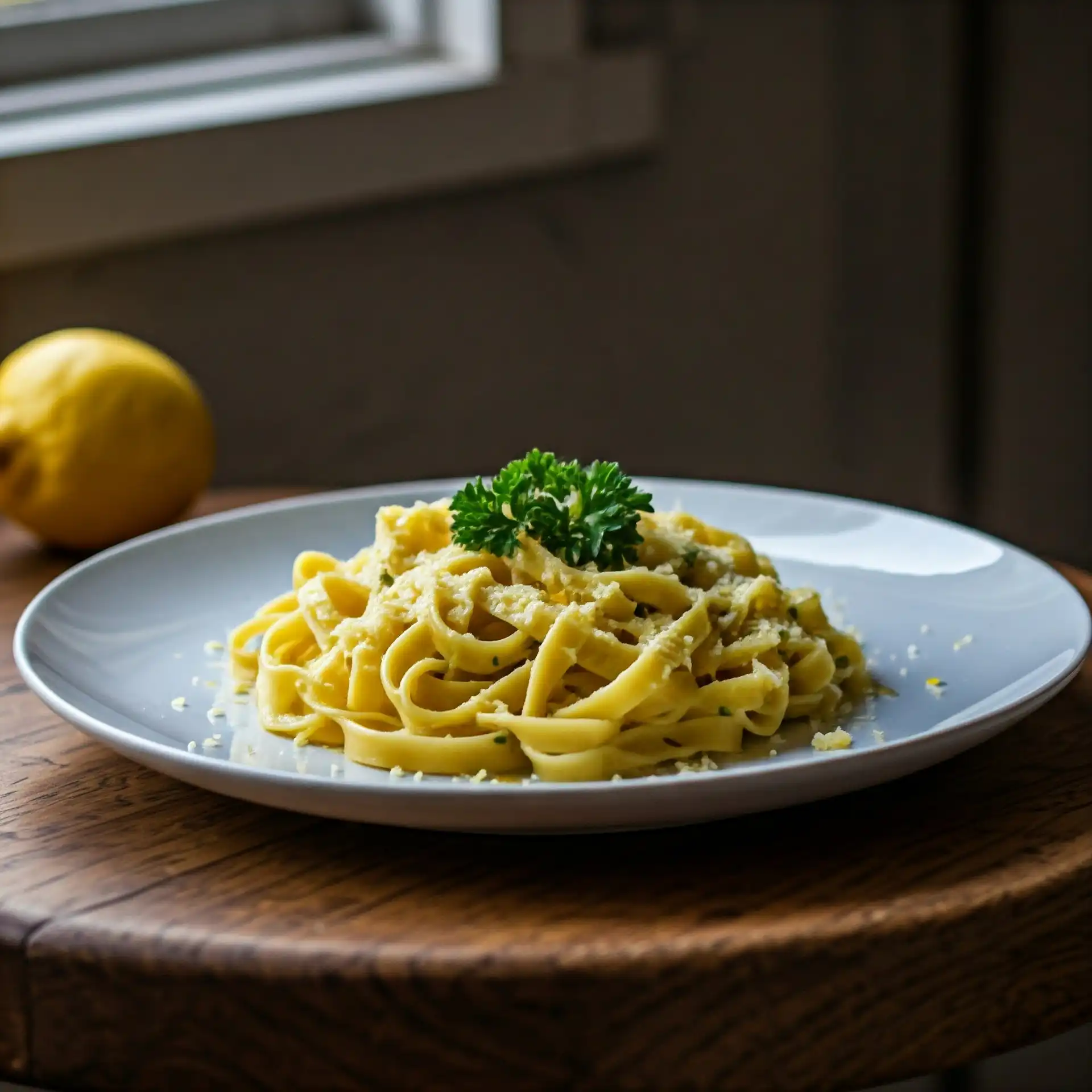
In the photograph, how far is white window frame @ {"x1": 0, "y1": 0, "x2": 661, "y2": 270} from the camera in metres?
2.05

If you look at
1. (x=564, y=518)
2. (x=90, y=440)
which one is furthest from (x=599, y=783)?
(x=90, y=440)

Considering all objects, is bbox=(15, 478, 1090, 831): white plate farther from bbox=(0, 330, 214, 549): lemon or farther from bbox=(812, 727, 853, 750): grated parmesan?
bbox=(0, 330, 214, 549): lemon

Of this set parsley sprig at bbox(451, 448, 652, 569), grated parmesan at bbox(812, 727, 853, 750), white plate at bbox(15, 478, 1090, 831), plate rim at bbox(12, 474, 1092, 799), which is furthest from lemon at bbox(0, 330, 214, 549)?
grated parmesan at bbox(812, 727, 853, 750)

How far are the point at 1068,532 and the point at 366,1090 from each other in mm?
3069

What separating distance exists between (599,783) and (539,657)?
0.21m

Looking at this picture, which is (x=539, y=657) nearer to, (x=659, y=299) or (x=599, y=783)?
(x=599, y=783)

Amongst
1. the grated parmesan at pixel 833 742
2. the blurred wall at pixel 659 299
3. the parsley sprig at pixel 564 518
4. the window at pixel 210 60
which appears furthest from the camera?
the blurred wall at pixel 659 299

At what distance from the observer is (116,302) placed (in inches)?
84.5

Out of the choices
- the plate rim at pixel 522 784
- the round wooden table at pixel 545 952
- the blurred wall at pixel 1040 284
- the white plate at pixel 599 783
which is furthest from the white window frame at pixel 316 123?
the round wooden table at pixel 545 952

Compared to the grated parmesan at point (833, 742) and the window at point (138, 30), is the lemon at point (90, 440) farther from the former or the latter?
the window at point (138, 30)

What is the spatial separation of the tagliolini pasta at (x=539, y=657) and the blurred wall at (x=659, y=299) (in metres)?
1.13

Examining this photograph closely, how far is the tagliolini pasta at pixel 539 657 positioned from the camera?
37.1 inches

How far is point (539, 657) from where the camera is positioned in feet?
3.30

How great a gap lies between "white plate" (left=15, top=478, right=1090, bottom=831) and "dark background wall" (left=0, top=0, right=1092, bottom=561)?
0.90 metres
